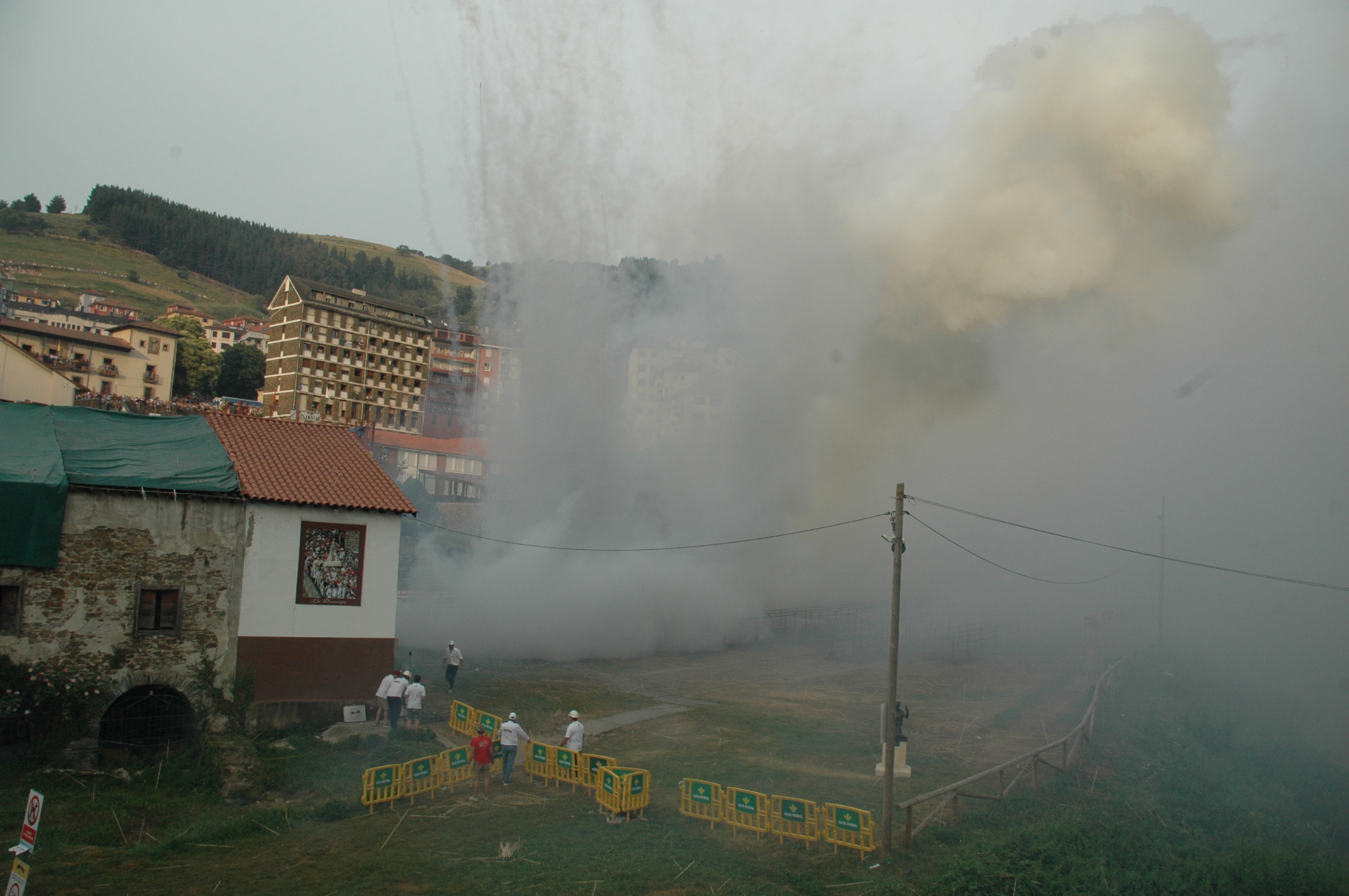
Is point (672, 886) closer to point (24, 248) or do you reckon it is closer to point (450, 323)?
point (450, 323)

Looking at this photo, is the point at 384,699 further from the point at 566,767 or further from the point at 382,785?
the point at 566,767

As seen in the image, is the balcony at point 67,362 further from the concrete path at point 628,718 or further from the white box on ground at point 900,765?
the white box on ground at point 900,765

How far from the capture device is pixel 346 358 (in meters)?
107

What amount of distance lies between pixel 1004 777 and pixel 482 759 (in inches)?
478

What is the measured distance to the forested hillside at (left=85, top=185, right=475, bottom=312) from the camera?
17900 centimetres

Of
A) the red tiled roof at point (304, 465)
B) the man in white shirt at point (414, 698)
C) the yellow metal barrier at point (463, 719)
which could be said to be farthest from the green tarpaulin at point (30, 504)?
the yellow metal barrier at point (463, 719)

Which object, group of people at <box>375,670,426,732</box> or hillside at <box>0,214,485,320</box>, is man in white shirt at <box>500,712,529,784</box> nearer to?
group of people at <box>375,670,426,732</box>

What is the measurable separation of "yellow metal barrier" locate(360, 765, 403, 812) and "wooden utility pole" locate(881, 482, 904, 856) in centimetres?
939

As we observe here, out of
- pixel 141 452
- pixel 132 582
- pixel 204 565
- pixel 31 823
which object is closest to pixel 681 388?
pixel 141 452

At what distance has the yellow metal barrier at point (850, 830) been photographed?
15.4 meters

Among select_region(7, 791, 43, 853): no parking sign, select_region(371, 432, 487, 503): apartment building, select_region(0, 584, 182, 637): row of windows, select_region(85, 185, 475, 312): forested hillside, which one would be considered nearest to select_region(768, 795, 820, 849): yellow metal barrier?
select_region(7, 791, 43, 853): no parking sign

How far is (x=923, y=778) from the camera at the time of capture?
66.2ft

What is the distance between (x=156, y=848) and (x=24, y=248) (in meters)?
191

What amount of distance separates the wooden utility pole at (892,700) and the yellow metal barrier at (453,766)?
8.40 metres
